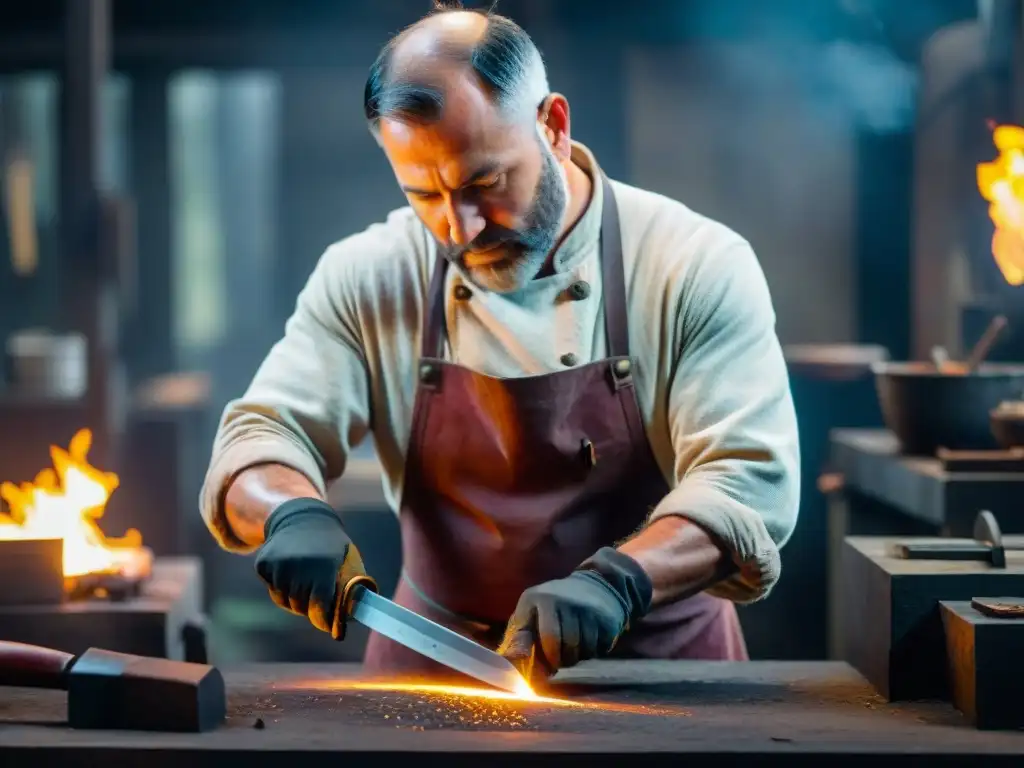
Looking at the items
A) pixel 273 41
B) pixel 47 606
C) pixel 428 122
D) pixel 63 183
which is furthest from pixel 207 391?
pixel 428 122

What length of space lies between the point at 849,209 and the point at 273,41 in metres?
3.50

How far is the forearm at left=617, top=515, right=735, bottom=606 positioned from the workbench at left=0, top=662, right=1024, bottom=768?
226 mm

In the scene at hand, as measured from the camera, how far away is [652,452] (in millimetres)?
3463

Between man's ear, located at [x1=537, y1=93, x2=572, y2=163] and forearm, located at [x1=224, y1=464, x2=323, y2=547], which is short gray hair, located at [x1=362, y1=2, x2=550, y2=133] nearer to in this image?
man's ear, located at [x1=537, y1=93, x2=572, y2=163]

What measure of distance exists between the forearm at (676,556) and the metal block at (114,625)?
1.35m

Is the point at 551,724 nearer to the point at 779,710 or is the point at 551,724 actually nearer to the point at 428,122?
the point at 779,710

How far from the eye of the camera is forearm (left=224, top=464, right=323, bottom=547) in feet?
10.3

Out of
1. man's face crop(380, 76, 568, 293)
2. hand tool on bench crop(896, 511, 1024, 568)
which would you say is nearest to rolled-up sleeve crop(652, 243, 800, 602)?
hand tool on bench crop(896, 511, 1024, 568)

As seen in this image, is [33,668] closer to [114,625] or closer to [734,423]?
[114,625]

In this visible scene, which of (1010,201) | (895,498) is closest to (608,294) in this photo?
(895,498)

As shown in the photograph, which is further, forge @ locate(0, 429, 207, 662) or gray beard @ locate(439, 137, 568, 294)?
forge @ locate(0, 429, 207, 662)

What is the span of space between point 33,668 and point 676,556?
1322 mm

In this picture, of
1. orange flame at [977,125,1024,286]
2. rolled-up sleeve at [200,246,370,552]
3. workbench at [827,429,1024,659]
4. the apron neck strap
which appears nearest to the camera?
rolled-up sleeve at [200,246,370,552]

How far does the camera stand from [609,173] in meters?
7.45
